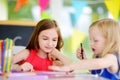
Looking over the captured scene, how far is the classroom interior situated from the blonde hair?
5.07ft

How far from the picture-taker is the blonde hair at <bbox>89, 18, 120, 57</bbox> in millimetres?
1297

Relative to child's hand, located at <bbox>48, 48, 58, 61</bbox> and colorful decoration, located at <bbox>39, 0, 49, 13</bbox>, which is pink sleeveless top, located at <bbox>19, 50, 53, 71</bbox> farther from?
colorful decoration, located at <bbox>39, 0, 49, 13</bbox>

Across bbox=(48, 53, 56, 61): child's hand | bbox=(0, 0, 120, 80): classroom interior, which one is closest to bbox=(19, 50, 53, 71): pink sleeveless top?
bbox=(48, 53, 56, 61): child's hand

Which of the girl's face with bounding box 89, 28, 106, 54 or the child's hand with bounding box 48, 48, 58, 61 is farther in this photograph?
the child's hand with bounding box 48, 48, 58, 61

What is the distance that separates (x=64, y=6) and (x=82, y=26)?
32 cm

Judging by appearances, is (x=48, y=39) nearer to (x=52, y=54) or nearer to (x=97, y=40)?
(x=52, y=54)

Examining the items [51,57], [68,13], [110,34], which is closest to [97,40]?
[110,34]

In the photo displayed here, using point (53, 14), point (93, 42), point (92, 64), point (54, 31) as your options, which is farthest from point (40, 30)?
point (53, 14)

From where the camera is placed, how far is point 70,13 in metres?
3.10

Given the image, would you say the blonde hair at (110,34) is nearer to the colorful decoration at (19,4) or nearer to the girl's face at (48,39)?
the girl's face at (48,39)

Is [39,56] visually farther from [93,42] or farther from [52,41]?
[93,42]

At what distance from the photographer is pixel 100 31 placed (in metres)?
1.33

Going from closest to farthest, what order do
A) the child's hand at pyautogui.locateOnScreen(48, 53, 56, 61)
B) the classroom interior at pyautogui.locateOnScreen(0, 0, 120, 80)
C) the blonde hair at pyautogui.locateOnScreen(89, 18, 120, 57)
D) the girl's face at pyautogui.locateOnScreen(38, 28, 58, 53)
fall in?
the blonde hair at pyautogui.locateOnScreen(89, 18, 120, 57)
the girl's face at pyautogui.locateOnScreen(38, 28, 58, 53)
the child's hand at pyautogui.locateOnScreen(48, 53, 56, 61)
the classroom interior at pyautogui.locateOnScreen(0, 0, 120, 80)

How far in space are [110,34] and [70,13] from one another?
1.79 metres
